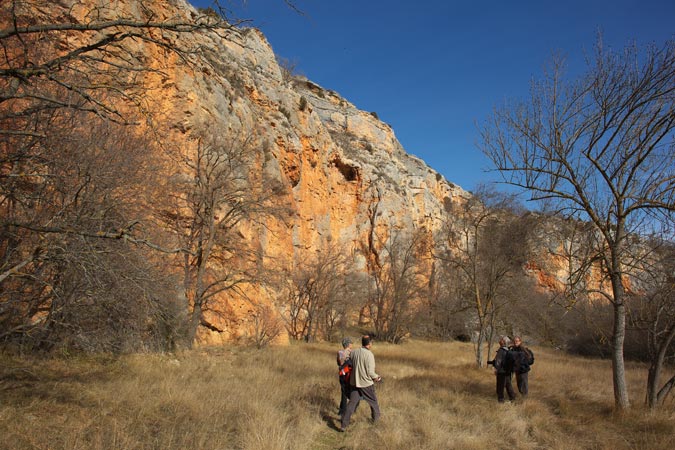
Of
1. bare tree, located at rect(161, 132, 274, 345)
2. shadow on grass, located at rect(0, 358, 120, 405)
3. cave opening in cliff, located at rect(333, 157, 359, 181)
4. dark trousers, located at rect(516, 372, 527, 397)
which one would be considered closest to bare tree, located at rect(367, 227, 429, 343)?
cave opening in cliff, located at rect(333, 157, 359, 181)

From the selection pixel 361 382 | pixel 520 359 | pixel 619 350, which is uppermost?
pixel 619 350

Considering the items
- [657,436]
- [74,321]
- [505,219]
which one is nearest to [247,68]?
[505,219]

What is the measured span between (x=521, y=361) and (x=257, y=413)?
5.55 m

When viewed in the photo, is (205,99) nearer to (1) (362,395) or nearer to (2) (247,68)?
(2) (247,68)

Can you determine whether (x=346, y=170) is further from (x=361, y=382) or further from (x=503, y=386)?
(x=361, y=382)

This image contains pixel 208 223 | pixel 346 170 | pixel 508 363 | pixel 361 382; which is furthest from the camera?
pixel 346 170

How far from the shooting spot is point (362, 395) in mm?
5867

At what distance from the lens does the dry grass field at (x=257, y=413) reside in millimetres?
4457

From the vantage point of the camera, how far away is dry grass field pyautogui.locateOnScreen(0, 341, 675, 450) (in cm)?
446

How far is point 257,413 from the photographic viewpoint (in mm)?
5645

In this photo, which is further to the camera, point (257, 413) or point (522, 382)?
point (522, 382)

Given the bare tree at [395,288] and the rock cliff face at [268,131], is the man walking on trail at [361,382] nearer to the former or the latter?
the rock cliff face at [268,131]

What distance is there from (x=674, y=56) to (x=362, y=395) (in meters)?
7.47

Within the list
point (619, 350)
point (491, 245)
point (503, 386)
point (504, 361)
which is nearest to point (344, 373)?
point (504, 361)
